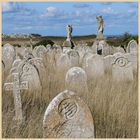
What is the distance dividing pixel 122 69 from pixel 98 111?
11.5 ft

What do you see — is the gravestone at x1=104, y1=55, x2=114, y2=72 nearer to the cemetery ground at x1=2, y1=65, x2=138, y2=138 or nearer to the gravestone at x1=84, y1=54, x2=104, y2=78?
the gravestone at x1=84, y1=54, x2=104, y2=78

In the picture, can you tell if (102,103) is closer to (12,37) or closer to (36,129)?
(36,129)

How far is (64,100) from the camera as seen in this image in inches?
191

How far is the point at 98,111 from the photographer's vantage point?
637cm

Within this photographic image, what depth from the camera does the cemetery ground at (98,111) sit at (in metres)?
5.50

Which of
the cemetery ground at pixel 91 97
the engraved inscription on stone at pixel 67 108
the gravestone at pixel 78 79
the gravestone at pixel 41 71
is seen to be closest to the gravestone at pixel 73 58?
the cemetery ground at pixel 91 97

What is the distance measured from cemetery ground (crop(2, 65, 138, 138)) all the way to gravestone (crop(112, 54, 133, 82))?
1.28 meters

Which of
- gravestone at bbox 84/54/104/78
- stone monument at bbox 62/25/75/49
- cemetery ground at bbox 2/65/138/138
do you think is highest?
stone monument at bbox 62/25/75/49

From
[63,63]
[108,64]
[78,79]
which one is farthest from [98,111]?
[63,63]

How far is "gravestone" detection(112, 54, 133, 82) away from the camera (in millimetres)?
9680

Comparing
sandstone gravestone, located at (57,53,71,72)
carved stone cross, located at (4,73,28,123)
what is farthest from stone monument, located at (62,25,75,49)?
carved stone cross, located at (4,73,28,123)

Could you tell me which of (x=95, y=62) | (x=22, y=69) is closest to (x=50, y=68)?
(x=95, y=62)

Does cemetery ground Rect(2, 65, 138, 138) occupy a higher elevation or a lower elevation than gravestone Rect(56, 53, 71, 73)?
lower

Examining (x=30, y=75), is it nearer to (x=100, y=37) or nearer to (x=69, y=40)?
(x=69, y=40)
